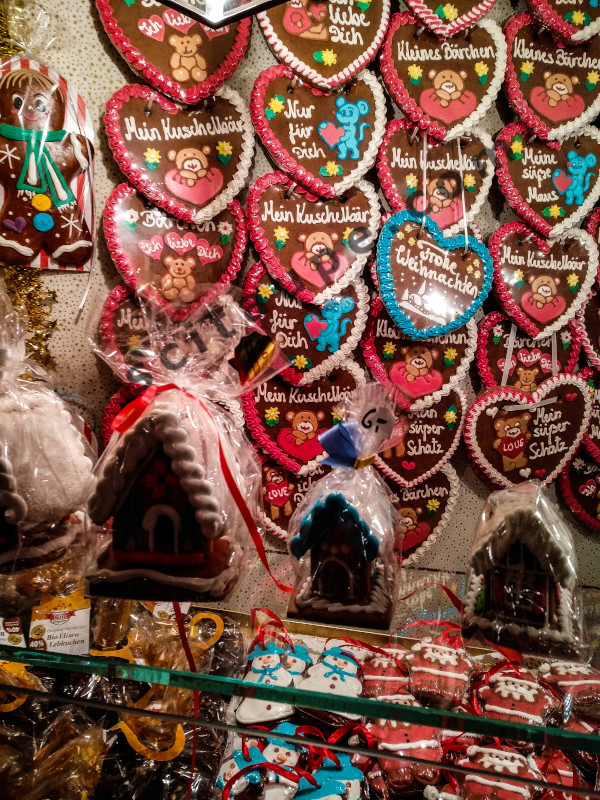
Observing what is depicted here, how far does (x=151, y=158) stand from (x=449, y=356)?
1.04 meters

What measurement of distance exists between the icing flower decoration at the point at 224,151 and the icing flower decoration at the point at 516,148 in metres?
0.90

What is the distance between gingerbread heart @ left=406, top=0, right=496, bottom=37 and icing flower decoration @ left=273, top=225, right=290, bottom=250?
76 cm

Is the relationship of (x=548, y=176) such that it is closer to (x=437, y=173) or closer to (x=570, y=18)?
(x=437, y=173)

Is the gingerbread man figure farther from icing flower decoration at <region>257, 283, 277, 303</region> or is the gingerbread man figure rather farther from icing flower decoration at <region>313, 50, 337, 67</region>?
icing flower decoration at <region>313, 50, 337, 67</region>

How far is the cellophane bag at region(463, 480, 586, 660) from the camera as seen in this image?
1.01 m

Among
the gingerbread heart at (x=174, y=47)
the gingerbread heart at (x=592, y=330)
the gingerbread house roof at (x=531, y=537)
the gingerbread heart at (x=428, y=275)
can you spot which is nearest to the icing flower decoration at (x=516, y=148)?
the gingerbread heart at (x=428, y=275)

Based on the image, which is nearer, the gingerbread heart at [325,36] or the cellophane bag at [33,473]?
the cellophane bag at [33,473]

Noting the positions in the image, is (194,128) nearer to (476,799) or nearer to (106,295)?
(106,295)

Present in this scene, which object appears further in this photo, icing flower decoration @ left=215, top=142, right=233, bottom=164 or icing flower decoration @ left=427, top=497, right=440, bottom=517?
icing flower decoration @ left=427, top=497, right=440, bottom=517

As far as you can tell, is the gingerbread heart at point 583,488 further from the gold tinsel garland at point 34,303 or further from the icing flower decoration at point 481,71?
the gold tinsel garland at point 34,303

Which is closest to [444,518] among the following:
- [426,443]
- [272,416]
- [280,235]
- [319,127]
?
[426,443]

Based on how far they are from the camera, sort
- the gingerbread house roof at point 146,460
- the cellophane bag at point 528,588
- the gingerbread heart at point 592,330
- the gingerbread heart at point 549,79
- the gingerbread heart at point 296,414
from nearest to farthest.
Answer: the gingerbread house roof at point 146,460 → the cellophane bag at point 528,588 → the gingerbread heart at point 296,414 → the gingerbread heart at point 549,79 → the gingerbread heart at point 592,330

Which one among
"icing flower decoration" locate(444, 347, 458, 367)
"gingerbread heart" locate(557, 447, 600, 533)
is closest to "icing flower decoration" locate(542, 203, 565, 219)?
"icing flower decoration" locate(444, 347, 458, 367)

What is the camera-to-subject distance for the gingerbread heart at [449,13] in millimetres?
1787
